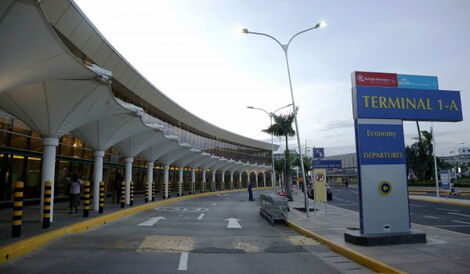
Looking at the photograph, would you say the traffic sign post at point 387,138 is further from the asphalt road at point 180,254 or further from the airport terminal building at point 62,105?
the airport terminal building at point 62,105

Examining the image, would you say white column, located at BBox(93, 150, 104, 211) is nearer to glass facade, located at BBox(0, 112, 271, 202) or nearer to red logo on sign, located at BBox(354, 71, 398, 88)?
glass facade, located at BBox(0, 112, 271, 202)

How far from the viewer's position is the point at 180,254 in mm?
7910

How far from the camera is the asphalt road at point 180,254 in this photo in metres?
6.66

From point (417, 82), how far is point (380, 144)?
7.94 ft

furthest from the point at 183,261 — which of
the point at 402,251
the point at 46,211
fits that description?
the point at 46,211

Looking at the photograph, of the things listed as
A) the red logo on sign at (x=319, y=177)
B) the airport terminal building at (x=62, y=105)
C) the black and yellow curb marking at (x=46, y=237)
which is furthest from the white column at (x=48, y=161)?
the red logo on sign at (x=319, y=177)

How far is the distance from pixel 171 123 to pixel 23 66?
38058 millimetres

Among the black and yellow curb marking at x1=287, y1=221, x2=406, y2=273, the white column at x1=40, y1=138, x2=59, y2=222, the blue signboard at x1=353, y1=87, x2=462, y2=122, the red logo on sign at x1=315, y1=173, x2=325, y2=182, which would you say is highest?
the blue signboard at x1=353, y1=87, x2=462, y2=122

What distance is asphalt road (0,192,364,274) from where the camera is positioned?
6.66 m

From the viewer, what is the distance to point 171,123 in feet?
153

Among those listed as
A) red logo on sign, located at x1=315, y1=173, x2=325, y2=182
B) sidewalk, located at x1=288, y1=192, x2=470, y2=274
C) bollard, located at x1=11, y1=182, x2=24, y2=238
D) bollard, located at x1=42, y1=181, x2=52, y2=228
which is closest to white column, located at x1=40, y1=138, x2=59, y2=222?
bollard, located at x1=42, y1=181, x2=52, y2=228

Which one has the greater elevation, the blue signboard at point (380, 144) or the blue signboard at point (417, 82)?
the blue signboard at point (417, 82)

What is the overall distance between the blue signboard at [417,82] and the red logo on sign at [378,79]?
0.21m

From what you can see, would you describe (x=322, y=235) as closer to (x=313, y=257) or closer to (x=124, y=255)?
(x=313, y=257)
